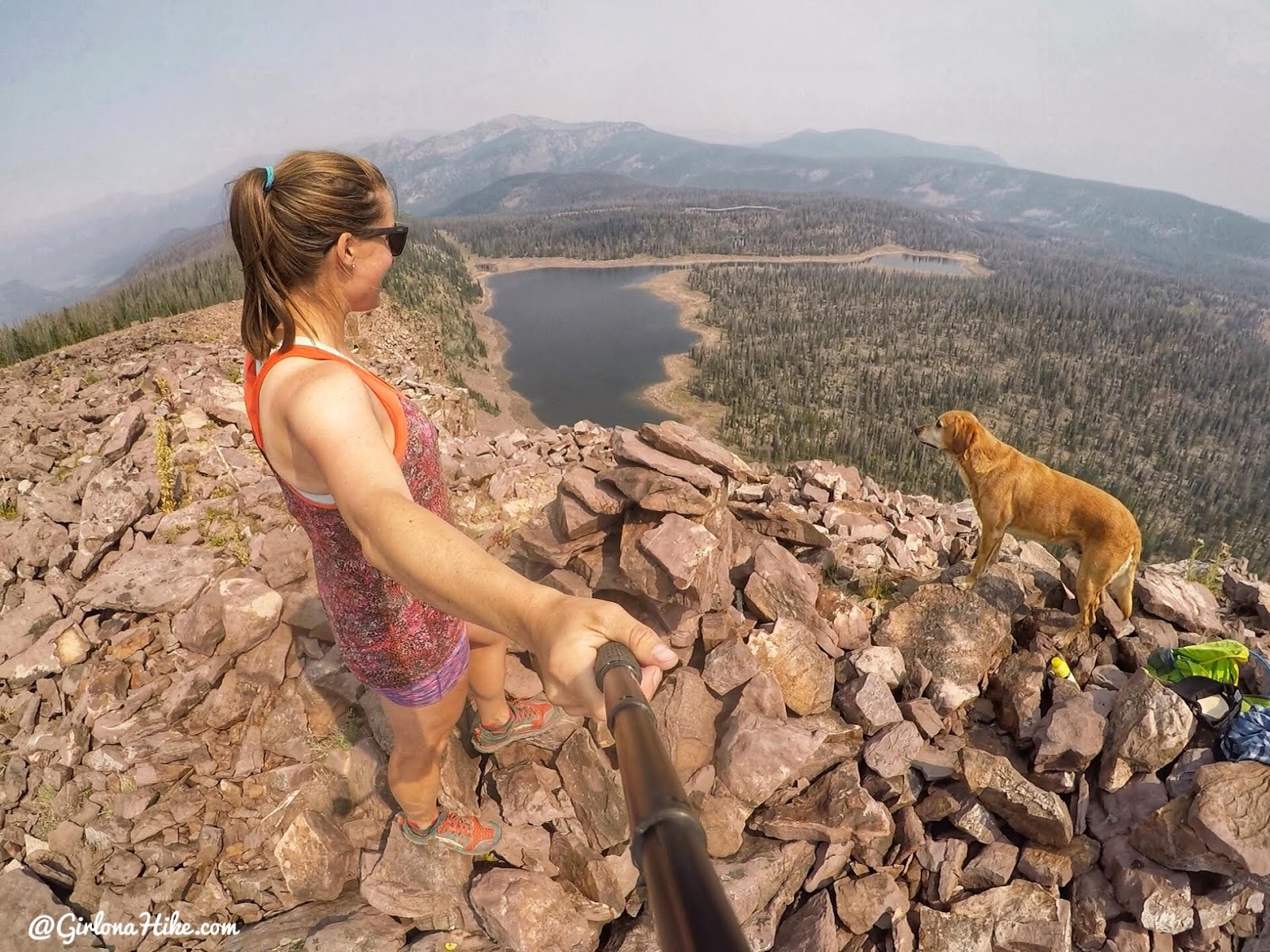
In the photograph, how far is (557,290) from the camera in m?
125

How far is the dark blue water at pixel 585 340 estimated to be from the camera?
213 feet

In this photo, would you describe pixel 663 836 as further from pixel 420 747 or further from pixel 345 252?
pixel 420 747

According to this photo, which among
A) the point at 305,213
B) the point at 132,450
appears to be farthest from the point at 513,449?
the point at 305,213

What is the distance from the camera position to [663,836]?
0.98 m

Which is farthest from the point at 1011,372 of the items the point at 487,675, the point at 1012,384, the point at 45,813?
the point at 45,813

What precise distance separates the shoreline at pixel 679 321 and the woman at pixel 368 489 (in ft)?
40.5

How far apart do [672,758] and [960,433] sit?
216 inches

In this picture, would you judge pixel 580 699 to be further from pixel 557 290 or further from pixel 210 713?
pixel 557 290

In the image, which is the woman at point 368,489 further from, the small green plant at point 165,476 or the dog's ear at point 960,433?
the dog's ear at point 960,433

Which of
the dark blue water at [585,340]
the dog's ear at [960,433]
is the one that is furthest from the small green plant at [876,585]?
the dark blue water at [585,340]

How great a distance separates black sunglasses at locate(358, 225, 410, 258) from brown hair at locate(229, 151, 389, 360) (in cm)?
6

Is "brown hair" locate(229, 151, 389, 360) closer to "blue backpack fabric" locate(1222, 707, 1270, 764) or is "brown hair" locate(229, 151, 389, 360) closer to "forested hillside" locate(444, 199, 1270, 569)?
"blue backpack fabric" locate(1222, 707, 1270, 764)

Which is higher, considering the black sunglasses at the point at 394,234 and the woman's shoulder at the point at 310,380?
the black sunglasses at the point at 394,234

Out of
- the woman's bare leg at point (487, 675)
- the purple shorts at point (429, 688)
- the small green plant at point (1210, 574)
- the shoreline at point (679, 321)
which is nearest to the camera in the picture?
the purple shorts at point (429, 688)
